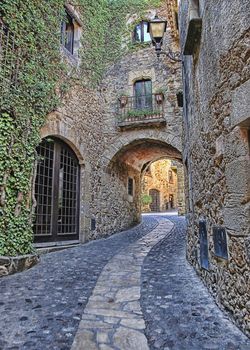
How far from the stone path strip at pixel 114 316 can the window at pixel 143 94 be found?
6.18 meters

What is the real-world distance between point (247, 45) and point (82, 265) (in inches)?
149

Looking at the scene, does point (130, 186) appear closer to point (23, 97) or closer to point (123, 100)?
point (123, 100)

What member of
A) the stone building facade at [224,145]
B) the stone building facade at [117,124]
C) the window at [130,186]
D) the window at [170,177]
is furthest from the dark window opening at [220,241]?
the window at [170,177]

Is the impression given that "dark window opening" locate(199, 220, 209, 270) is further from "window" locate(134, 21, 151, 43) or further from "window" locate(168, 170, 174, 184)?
"window" locate(168, 170, 174, 184)

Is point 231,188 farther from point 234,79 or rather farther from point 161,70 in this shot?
point 161,70

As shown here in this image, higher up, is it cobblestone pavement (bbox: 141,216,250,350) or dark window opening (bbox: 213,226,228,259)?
A: dark window opening (bbox: 213,226,228,259)

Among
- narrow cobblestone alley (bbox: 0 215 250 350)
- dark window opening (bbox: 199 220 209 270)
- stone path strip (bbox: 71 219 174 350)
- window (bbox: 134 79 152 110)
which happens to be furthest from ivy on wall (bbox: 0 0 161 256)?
window (bbox: 134 79 152 110)

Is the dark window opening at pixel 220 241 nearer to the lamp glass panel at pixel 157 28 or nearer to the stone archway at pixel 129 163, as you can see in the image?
the lamp glass panel at pixel 157 28

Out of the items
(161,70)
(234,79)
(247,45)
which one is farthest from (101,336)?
(161,70)

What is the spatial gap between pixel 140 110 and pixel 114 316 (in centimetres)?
705

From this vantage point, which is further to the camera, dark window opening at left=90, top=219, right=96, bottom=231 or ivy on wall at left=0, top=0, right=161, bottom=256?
dark window opening at left=90, top=219, right=96, bottom=231

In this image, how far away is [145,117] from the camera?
838 centimetres

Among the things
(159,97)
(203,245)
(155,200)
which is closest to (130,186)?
(159,97)

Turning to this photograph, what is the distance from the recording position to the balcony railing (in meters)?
8.31
